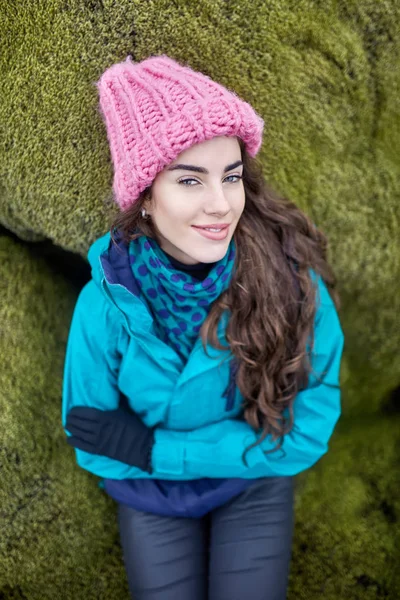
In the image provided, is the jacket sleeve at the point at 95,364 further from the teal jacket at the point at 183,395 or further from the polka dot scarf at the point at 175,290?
the polka dot scarf at the point at 175,290

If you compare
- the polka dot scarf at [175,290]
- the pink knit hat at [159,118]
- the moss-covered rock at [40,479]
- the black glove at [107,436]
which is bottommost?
the moss-covered rock at [40,479]

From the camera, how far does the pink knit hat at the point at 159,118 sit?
1169mm

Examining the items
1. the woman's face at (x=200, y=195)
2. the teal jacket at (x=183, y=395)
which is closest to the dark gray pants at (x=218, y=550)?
the teal jacket at (x=183, y=395)

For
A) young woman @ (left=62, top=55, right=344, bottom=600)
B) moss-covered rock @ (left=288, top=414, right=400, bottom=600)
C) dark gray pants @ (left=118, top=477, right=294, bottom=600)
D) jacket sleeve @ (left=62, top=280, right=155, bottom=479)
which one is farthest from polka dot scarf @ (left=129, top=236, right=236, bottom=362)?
moss-covered rock @ (left=288, top=414, right=400, bottom=600)

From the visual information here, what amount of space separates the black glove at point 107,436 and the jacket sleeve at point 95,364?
4 centimetres

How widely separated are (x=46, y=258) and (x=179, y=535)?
99 cm

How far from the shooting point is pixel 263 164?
1689 mm

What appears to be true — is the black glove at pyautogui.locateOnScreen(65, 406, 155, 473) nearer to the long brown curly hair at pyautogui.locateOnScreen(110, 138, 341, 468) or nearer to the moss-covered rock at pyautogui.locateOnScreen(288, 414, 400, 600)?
the long brown curly hair at pyautogui.locateOnScreen(110, 138, 341, 468)

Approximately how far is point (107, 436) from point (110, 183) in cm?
72

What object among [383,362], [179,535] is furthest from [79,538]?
[383,362]

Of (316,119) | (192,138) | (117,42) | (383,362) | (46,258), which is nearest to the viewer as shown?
(192,138)

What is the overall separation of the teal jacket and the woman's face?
0.23m

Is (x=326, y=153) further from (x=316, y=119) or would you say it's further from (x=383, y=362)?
(x=383, y=362)

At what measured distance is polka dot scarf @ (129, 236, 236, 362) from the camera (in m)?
1.35
